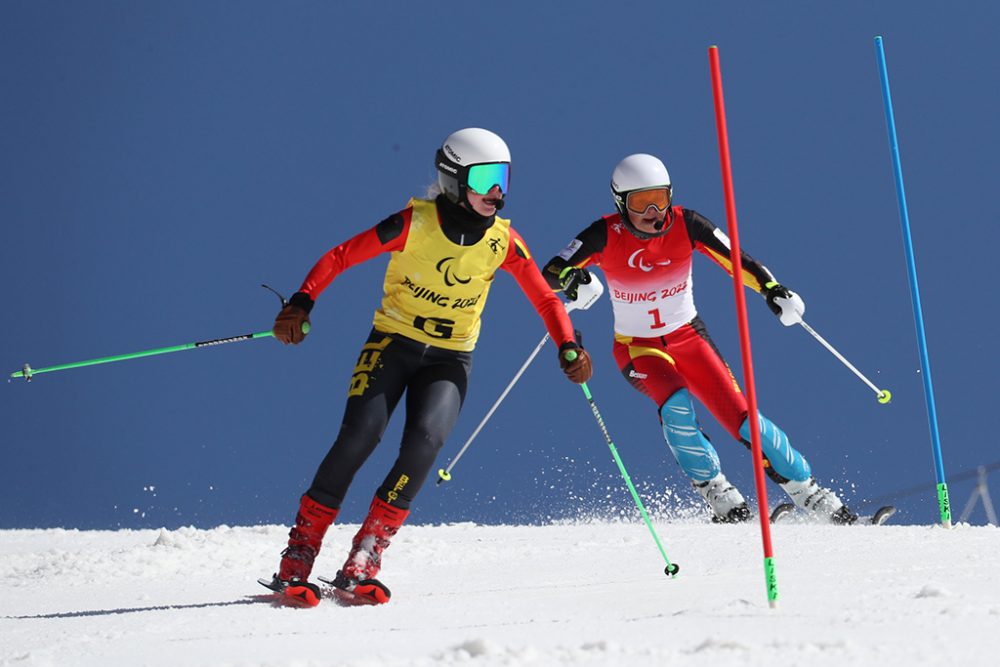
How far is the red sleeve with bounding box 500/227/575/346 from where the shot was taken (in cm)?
409

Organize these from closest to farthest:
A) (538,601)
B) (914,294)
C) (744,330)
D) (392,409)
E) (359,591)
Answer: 1. (744,330)
2. (538,601)
3. (359,591)
4. (392,409)
5. (914,294)

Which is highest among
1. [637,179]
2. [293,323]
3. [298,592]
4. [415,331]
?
[637,179]

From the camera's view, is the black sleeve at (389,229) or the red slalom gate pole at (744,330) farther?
the black sleeve at (389,229)

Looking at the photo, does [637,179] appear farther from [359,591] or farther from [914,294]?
[359,591]

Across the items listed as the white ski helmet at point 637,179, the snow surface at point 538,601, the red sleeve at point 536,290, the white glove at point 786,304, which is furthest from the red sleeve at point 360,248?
the white glove at point 786,304

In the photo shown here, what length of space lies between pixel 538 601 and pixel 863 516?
252cm

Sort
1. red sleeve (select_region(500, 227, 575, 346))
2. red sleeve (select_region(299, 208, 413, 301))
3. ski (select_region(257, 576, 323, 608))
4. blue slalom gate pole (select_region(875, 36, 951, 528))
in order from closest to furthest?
ski (select_region(257, 576, 323, 608)), red sleeve (select_region(299, 208, 413, 301)), red sleeve (select_region(500, 227, 575, 346)), blue slalom gate pole (select_region(875, 36, 951, 528))

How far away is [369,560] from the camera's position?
374 centimetres

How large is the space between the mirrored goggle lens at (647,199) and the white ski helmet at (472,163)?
57.6 inches

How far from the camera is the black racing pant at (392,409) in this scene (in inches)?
147

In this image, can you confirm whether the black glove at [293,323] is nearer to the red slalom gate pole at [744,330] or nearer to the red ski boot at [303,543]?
the red ski boot at [303,543]

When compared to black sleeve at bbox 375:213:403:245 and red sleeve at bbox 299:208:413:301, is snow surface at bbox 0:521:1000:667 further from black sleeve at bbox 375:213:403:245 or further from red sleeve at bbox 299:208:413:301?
black sleeve at bbox 375:213:403:245

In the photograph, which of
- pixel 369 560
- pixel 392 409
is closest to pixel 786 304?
pixel 392 409

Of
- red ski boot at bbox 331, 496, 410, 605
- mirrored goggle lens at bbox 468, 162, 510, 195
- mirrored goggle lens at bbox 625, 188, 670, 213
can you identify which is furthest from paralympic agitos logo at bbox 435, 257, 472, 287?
mirrored goggle lens at bbox 625, 188, 670, 213
